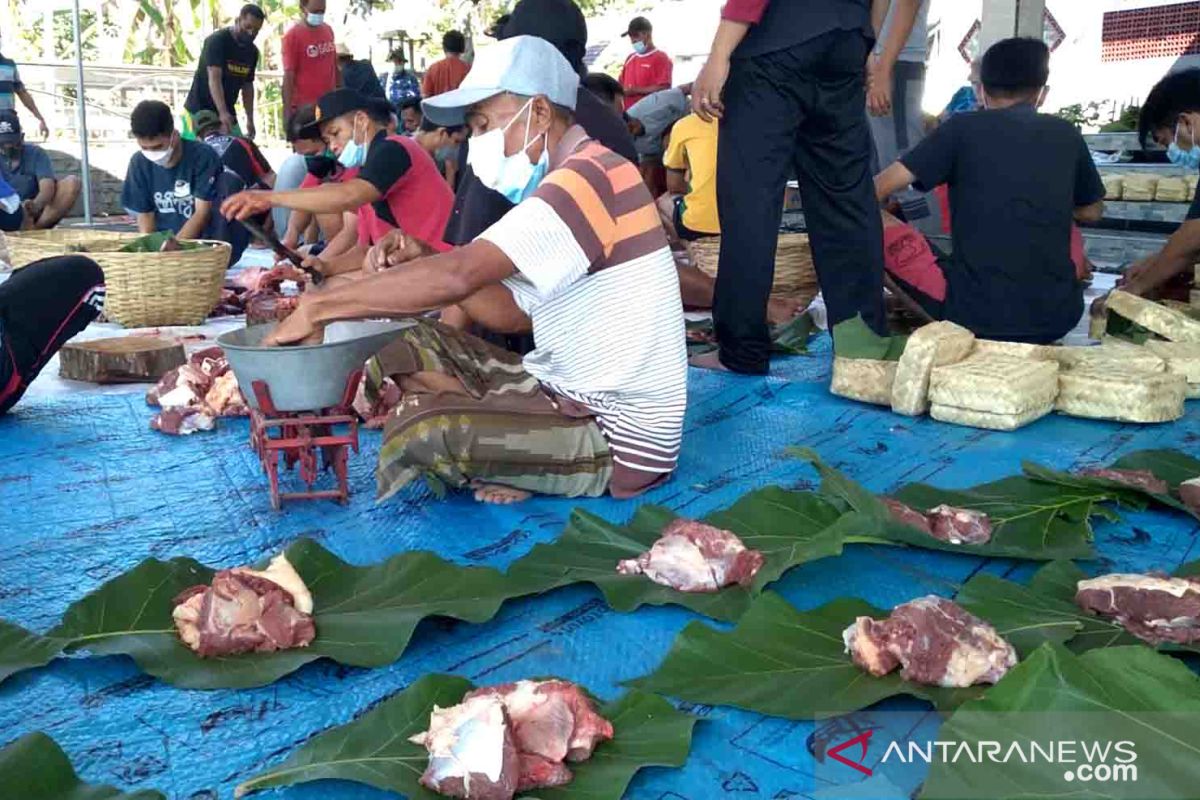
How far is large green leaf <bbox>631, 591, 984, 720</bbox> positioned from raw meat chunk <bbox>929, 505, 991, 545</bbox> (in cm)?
62

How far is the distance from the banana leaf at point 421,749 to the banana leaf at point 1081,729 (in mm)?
432

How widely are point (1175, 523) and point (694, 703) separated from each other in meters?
1.58

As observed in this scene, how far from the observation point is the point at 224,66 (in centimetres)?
990

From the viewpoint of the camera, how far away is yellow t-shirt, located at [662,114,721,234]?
6340 mm

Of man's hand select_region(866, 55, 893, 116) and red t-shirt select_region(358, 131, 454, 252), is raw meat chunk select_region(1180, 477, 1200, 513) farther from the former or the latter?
red t-shirt select_region(358, 131, 454, 252)

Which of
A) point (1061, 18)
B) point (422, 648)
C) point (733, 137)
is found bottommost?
point (422, 648)

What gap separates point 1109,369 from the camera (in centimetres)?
394

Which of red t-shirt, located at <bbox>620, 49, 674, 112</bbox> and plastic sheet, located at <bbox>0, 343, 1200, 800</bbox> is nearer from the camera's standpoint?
plastic sheet, located at <bbox>0, 343, 1200, 800</bbox>

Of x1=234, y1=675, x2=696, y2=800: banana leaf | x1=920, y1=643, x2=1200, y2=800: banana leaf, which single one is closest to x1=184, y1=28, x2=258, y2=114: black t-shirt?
x1=234, y1=675, x2=696, y2=800: banana leaf

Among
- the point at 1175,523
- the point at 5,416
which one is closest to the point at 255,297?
the point at 5,416

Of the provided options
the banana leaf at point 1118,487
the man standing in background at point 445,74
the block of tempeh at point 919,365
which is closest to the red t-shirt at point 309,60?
the man standing in background at point 445,74

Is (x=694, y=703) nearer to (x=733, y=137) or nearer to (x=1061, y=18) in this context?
(x=733, y=137)

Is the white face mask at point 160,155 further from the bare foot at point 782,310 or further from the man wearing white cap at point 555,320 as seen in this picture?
the man wearing white cap at point 555,320

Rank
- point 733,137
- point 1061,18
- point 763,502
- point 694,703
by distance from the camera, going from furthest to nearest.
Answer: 1. point 1061,18
2. point 733,137
3. point 763,502
4. point 694,703
